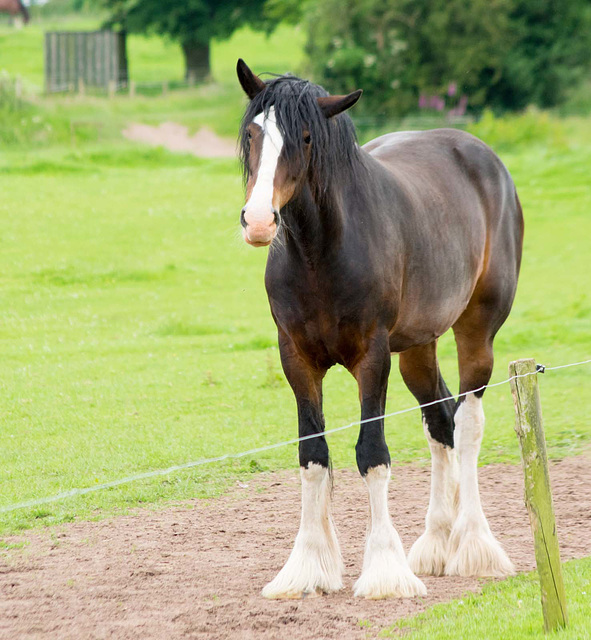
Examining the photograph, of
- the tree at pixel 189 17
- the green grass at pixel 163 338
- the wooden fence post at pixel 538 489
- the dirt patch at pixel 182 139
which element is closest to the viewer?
the wooden fence post at pixel 538 489

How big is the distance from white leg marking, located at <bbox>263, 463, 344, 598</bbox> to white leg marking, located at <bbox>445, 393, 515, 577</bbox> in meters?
0.83

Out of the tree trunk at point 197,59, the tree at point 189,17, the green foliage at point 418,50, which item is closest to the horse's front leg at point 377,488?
the green foliage at point 418,50

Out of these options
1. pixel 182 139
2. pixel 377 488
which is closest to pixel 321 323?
pixel 377 488

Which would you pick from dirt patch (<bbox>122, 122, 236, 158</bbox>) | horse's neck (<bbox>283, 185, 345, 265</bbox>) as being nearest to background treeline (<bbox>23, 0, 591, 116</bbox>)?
dirt patch (<bbox>122, 122, 236, 158</bbox>)

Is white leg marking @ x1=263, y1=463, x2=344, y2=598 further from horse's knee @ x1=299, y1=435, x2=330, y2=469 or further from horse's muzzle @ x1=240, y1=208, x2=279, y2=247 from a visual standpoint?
horse's muzzle @ x1=240, y1=208, x2=279, y2=247

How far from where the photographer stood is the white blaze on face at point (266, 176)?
430 cm

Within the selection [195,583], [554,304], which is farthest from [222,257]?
[195,583]

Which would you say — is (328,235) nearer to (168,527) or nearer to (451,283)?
(451,283)

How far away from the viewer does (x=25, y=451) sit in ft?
27.6

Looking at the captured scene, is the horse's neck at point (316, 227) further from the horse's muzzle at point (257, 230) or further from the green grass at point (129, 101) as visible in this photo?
the green grass at point (129, 101)

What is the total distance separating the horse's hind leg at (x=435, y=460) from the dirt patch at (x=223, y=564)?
23 centimetres

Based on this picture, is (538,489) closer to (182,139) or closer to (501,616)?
(501,616)

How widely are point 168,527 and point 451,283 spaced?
8.00ft

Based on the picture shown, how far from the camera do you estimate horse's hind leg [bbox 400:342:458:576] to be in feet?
19.1
